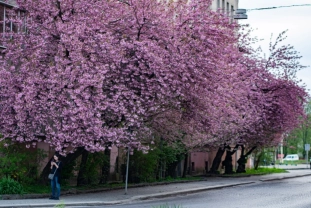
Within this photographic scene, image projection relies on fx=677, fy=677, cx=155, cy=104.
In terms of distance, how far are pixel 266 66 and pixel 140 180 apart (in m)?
15.6

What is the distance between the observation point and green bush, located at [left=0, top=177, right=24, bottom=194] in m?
24.5

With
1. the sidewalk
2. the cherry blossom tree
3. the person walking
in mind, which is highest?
the cherry blossom tree

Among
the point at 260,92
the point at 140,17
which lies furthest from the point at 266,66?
the point at 140,17

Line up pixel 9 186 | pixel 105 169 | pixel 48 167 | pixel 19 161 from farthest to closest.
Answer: pixel 105 169 → pixel 48 167 → pixel 19 161 → pixel 9 186

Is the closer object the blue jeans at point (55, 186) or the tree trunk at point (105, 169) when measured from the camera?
the blue jeans at point (55, 186)

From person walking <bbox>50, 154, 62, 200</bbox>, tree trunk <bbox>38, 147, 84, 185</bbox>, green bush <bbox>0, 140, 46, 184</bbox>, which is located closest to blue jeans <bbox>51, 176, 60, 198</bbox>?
person walking <bbox>50, 154, 62, 200</bbox>

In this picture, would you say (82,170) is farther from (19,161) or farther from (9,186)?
(9,186)

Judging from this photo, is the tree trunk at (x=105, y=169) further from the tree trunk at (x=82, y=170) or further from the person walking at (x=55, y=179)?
the person walking at (x=55, y=179)

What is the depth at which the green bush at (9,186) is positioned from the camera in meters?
24.5

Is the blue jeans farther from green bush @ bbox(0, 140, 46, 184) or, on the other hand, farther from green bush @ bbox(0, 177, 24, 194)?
green bush @ bbox(0, 140, 46, 184)

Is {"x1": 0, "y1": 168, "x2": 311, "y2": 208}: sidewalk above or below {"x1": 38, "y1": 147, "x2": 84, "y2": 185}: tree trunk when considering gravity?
below

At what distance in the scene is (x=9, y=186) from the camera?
24625 mm

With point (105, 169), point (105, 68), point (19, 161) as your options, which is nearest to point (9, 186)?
point (19, 161)

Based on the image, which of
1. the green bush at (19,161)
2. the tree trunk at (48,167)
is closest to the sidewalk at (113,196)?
the tree trunk at (48,167)
